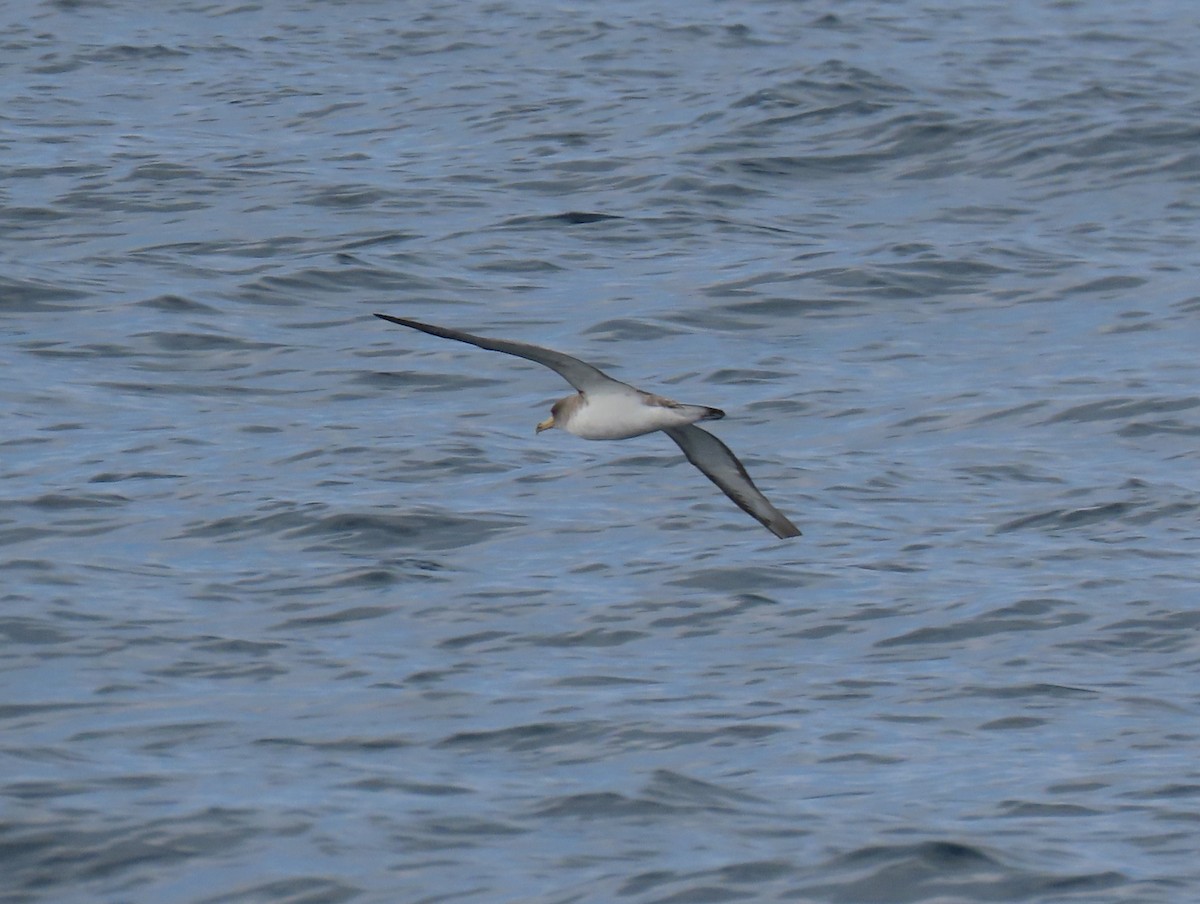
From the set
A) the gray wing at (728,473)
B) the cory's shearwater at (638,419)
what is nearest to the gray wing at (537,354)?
the cory's shearwater at (638,419)

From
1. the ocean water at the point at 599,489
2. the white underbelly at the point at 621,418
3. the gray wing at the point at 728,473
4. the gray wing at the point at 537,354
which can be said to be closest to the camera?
the gray wing at the point at 537,354

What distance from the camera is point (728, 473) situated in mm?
12102

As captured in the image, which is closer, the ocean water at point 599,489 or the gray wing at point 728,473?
the ocean water at point 599,489

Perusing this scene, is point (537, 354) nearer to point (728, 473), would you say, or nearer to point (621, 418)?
point (621, 418)

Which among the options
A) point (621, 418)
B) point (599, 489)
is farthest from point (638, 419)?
point (599, 489)

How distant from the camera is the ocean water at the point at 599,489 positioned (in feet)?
32.3

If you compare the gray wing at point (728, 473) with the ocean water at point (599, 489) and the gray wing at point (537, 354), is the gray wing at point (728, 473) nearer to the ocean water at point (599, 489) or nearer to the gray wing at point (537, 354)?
the ocean water at point (599, 489)

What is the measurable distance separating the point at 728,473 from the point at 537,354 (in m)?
2.87

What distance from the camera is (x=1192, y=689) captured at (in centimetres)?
1147

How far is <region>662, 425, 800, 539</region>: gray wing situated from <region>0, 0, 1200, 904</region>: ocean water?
2.22 feet

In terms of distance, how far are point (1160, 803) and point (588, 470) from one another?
221 inches

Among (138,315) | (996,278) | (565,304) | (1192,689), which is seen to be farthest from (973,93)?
(1192,689)

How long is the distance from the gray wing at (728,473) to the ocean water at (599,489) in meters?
0.68

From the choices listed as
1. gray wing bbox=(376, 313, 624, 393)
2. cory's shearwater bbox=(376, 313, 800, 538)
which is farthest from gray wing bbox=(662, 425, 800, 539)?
gray wing bbox=(376, 313, 624, 393)
